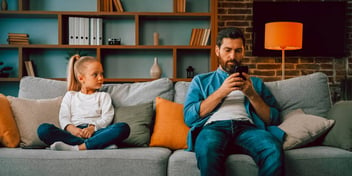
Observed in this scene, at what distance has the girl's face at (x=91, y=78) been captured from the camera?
7.20 feet

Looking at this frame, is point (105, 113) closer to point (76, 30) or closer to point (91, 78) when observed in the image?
point (91, 78)

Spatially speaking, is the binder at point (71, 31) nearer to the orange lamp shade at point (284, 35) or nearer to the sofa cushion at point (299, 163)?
the orange lamp shade at point (284, 35)

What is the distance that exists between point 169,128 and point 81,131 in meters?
0.49

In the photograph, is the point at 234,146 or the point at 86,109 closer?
the point at 234,146

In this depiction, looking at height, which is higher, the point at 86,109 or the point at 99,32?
the point at 99,32

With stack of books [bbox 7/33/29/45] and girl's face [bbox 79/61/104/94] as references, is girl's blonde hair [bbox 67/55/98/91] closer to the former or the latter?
girl's face [bbox 79/61/104/94]

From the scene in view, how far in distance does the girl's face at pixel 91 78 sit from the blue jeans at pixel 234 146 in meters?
0.77

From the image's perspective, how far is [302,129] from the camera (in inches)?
71.9

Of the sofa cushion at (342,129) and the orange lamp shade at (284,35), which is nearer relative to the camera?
the sofa cushion at (342,129)

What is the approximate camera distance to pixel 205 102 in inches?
74.4

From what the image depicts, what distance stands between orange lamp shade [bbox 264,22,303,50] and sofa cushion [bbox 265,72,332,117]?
154 centimetres

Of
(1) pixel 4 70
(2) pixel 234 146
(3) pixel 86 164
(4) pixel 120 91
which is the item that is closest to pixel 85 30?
A: (1) pixel 4 70

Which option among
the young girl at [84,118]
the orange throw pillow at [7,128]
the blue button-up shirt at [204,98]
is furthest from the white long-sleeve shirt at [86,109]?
the blue button-up shirt at [204,98]

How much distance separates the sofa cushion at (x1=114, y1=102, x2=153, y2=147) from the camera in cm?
198
